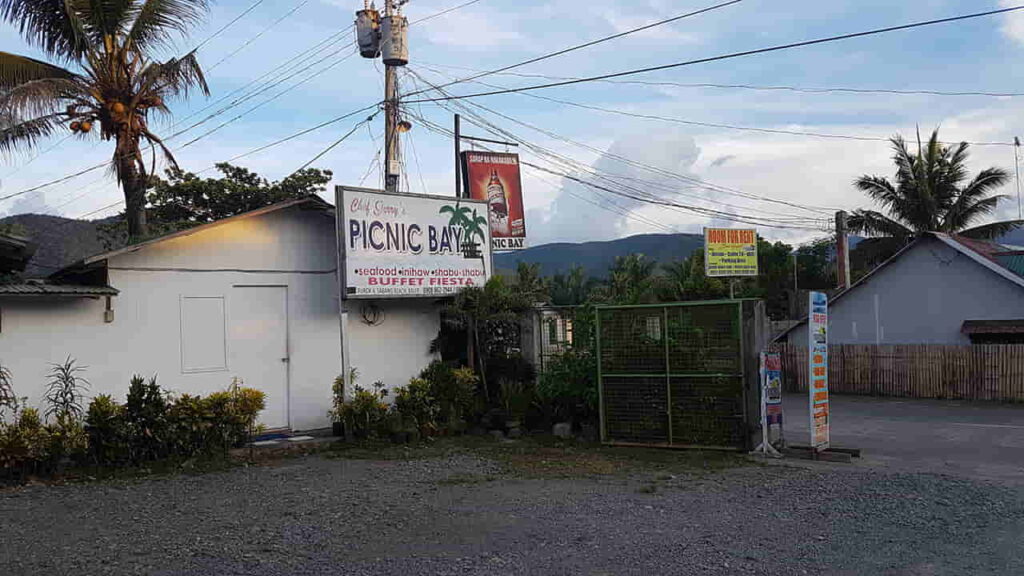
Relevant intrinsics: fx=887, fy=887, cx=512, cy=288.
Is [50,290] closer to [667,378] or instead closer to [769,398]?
[667,378]

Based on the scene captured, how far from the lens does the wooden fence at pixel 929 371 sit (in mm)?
21469

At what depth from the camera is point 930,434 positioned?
15.2 metres

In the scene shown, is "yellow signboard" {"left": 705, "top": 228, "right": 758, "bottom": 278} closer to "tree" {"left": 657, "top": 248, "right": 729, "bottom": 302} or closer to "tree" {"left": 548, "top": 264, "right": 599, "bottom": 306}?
"tree" {"left": 657, "top": 248, "right": 729, "bottom": 302}

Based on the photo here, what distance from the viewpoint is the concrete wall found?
78.6 ft

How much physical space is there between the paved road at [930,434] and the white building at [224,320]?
7252 millimetres

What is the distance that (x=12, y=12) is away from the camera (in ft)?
53.6

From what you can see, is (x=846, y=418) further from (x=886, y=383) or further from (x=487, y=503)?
(x=487, y=503)

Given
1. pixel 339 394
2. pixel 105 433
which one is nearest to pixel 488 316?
pixel 339 394

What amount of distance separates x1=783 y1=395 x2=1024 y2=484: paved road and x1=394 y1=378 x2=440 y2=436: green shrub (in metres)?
5.70

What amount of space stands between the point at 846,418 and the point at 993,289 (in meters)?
8.70

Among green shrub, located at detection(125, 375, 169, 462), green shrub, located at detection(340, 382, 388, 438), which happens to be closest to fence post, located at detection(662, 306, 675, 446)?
green shrub, located at detection(340, 382, 388, 438)

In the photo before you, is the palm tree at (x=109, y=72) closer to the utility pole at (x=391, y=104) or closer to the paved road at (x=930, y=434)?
the utility pole at (x=391, y=104)

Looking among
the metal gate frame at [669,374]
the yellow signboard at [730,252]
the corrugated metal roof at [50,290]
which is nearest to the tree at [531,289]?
the metal gate frame at [669,374]

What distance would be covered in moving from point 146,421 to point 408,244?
4.94 m
